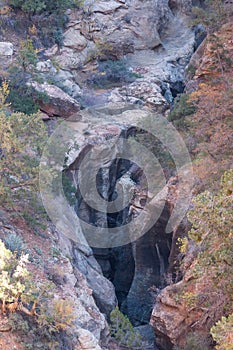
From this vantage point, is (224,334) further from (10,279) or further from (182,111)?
(182,111)

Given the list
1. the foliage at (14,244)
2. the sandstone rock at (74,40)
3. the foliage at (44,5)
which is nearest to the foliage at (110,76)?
the sandstone rock at (74,40)

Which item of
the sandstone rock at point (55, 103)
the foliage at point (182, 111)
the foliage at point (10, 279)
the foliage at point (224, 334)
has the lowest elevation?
the sandstone rock at point (55, 103)

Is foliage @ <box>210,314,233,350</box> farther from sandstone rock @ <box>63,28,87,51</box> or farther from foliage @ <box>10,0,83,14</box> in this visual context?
foliage @ <box>10,0,83,14</box>

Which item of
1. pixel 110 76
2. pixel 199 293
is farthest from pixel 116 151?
pixel 199 293

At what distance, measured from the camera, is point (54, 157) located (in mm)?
14125

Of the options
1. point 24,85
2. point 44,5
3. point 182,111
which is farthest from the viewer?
point 44,5

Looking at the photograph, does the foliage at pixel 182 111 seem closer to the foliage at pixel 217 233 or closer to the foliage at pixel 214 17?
the foliage at pixel 214 17

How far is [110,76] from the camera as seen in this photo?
26016 millimetres

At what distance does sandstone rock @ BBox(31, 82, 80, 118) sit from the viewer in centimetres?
→ 1967

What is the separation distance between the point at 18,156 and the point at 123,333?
5.90 m

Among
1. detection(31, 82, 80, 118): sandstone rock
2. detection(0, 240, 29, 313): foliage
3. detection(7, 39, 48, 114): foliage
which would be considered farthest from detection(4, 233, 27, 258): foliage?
detection(31, 82, 80, 118): sandstone rock

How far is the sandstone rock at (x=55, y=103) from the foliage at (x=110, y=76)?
5543mm

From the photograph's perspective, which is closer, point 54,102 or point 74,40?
point 54,102

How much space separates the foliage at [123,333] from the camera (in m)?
12.2
